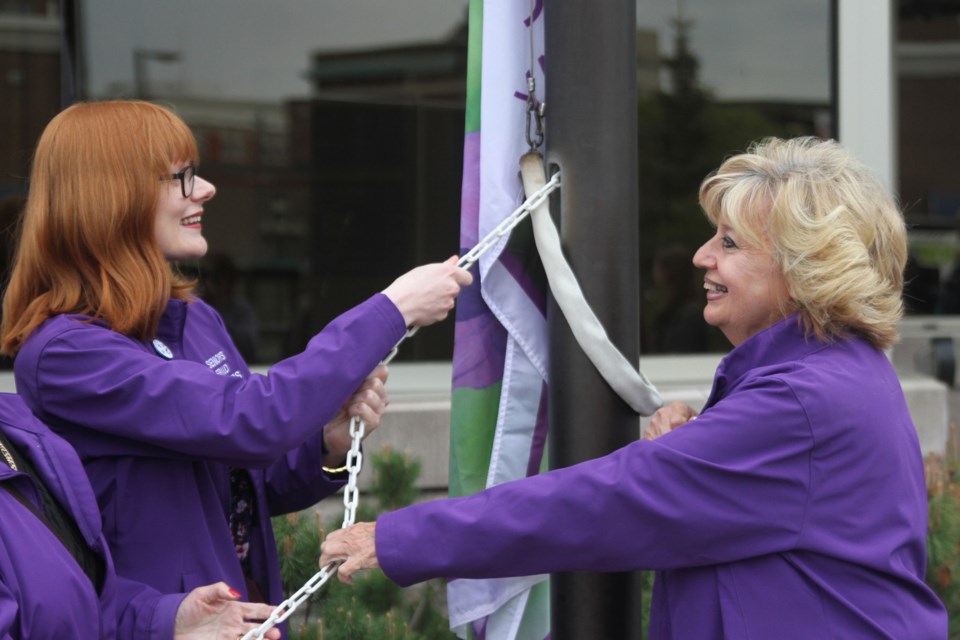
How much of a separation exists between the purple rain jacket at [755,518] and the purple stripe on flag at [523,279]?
0.55 meters

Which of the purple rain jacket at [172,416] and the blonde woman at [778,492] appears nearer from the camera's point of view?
the blonde woman at [778,492]

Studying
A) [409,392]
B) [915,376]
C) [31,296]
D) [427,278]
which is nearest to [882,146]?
[915,376]

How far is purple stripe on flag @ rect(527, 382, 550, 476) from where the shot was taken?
7.55 feet

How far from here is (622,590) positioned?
2.14 metres

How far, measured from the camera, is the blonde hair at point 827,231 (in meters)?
1.80

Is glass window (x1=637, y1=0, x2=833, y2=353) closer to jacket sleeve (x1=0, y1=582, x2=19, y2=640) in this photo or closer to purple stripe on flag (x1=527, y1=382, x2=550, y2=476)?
purple stripe on flag (x1=527, y1=382, x2=550, y2=476)

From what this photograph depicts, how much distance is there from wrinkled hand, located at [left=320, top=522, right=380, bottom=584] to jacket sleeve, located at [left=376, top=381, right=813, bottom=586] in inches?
1.3

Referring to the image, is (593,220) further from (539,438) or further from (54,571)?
(54,571)

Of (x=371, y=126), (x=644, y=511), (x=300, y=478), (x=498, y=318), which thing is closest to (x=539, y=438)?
(x=498, y=318)

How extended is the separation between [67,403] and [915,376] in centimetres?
378

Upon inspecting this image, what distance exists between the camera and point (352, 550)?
6.10 feet

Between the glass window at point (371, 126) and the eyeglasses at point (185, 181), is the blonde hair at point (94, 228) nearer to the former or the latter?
the eyeglasses at point (185, 181)

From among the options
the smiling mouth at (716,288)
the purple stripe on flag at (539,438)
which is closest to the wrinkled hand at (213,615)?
the purple stripe on flag at (539,438)

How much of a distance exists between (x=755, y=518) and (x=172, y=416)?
2.96ft
